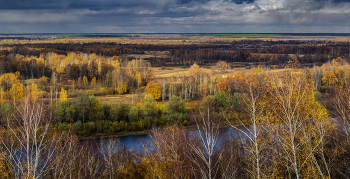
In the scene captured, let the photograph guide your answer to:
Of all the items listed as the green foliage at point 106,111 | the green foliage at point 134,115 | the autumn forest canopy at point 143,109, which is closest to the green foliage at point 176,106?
the autumn forest canopy at point 143,109

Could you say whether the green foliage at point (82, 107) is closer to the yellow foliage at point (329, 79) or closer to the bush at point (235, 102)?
the bush at point (235, 102)

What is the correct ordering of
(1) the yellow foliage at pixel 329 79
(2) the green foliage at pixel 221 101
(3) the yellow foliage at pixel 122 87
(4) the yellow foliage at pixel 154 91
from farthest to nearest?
1. (3) the yellow foliage at pixel 122 87
2. (1) the yellow foliage at pixel 329 79
3. (4) the yellow foliage at pixel 154 91
4. (2) the green foliage at pixel 221 101

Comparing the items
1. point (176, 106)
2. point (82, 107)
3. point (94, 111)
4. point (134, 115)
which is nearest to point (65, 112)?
point (82, 107)

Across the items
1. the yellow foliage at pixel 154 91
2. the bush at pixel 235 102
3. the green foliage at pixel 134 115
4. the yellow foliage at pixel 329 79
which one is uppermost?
the yellow foliage at pixel 329 79

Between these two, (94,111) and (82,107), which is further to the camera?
(94,111)

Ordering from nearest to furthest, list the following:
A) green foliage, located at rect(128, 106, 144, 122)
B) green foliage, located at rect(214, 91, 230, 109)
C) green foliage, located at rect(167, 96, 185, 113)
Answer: green foliage, located at rect(128, 106, 144, 122) → green foliage, located at rect(167, 96, 185, 113) → green foliage, located at rect(214, 91, 230, 109)

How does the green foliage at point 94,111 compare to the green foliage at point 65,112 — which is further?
the green foliage at point 94,111

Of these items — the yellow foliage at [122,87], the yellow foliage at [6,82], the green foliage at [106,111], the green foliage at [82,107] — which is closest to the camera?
the green foliage at [82,107]

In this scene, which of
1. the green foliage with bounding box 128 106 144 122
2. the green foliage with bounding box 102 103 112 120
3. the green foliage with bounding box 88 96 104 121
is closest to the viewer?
the green foliage with bounding box 88 96 104 121

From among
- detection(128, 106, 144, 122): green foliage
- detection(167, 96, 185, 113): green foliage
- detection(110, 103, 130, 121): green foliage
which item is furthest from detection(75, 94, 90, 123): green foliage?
detection(167, 96, 185, 113): green foliage

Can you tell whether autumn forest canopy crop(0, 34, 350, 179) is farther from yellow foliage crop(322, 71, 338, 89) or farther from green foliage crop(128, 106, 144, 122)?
yellow foliage crop(322, 71, 338, 89)

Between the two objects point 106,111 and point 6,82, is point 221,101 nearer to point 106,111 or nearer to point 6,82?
point 106,111
